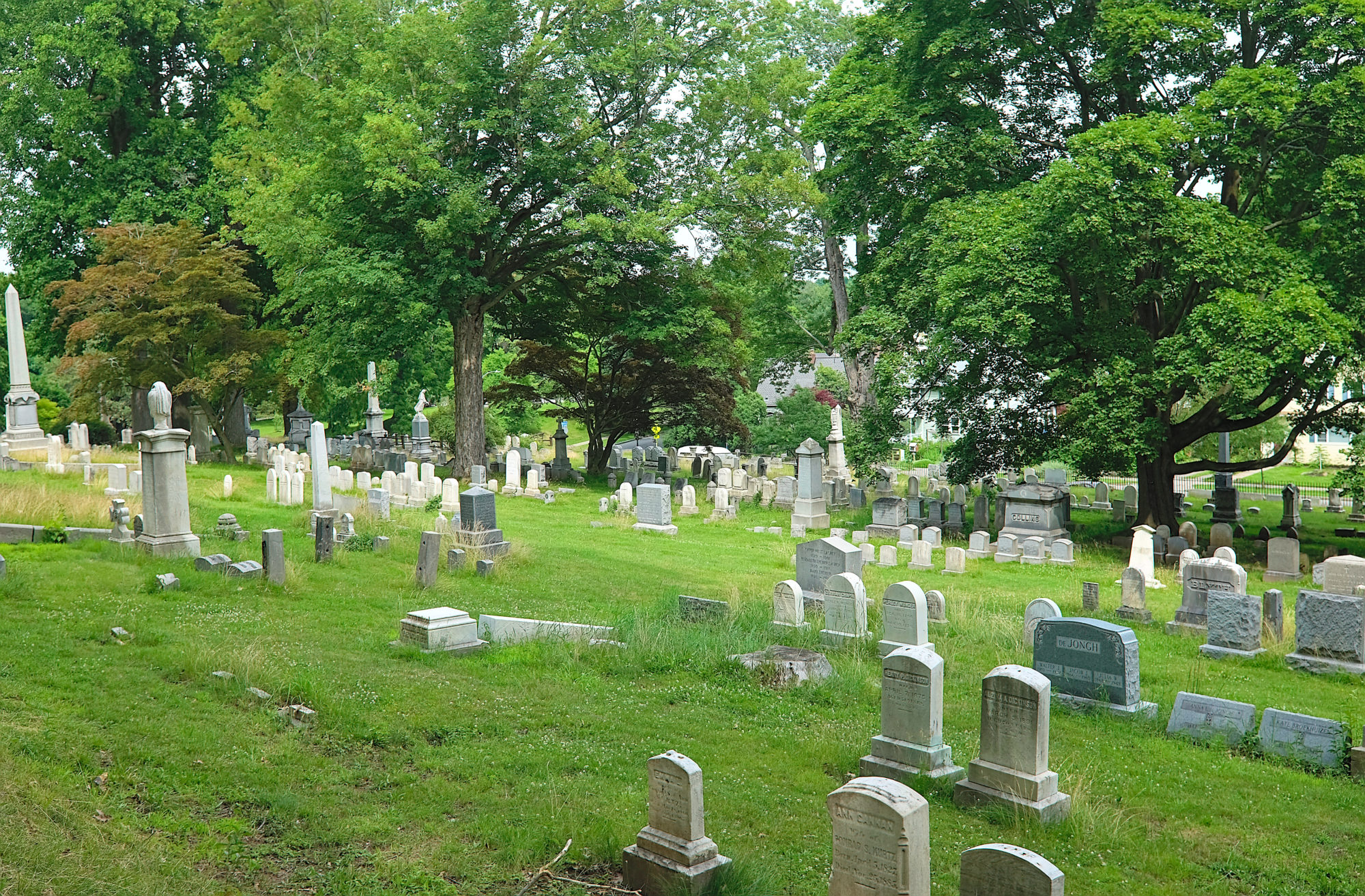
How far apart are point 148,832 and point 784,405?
107ft

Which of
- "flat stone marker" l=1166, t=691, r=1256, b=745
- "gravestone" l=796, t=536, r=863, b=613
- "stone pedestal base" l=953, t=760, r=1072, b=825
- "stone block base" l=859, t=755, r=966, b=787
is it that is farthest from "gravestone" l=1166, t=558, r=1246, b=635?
"stone pedestal base" l=953, t=760, r=1072, b=825

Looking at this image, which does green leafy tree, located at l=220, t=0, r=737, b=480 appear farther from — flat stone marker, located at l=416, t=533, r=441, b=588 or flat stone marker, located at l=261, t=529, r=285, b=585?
flat stone marker, located at l=261, t=529, r=285, b=585

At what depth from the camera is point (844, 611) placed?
37.3 ft

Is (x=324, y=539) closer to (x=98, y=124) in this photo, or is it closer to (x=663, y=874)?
(x=663, y=874)

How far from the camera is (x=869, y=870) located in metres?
5.14

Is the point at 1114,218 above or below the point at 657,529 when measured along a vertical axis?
above

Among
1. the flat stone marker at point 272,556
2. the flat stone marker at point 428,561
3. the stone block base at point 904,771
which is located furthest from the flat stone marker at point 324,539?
the stone block base at point 904,771

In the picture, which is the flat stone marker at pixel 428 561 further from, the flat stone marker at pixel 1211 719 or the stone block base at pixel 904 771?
the flat stone marker at pixel 1211 719

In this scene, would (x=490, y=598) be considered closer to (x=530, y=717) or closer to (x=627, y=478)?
(x=530, y=717)

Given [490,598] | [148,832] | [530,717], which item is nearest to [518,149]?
[490,598]

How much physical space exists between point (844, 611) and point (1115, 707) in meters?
3.11

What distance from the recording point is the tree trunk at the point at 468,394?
87.0 ft

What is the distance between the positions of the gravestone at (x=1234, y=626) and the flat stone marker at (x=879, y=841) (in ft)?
26.5

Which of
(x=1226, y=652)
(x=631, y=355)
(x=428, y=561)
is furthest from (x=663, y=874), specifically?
(x=631, y=355)
